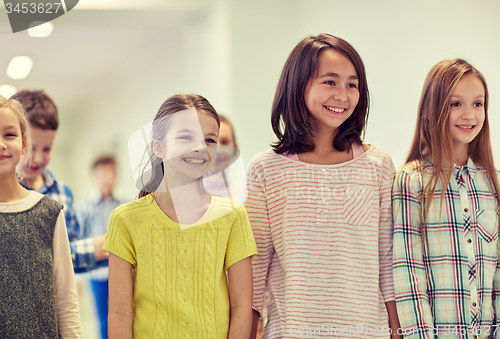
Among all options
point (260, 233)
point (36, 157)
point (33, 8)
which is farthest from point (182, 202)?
point (33, 8)

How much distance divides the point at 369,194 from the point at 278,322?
370 millimetres

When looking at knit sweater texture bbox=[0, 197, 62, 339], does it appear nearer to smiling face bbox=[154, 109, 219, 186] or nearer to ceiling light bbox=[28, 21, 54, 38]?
smiling face bbox=[154, 109, 219, 186]

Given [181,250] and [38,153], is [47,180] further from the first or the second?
[181,250]

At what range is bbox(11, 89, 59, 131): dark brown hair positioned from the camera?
3.78ft

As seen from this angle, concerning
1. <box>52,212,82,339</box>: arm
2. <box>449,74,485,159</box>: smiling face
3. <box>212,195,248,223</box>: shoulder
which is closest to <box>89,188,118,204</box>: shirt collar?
<box>52,212,82,339</box>: arm

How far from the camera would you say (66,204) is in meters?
1.18

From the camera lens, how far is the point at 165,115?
3.34ft

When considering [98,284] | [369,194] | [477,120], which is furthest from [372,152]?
[98,284]

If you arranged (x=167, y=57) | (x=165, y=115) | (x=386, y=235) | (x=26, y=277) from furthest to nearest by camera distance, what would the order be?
1. (x=167, y=57)
2. (x=386, y=235)
3. (x=165, y=115)
4. (x=26, y=277)

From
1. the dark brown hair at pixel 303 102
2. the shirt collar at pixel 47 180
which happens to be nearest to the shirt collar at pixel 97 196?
the shirt collar at pixel 47 180

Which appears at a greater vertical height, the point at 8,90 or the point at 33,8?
the point at 33,8

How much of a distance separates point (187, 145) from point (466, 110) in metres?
0.72

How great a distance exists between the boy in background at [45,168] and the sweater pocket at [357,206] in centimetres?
66

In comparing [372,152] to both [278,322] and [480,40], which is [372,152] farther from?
[480,40]
